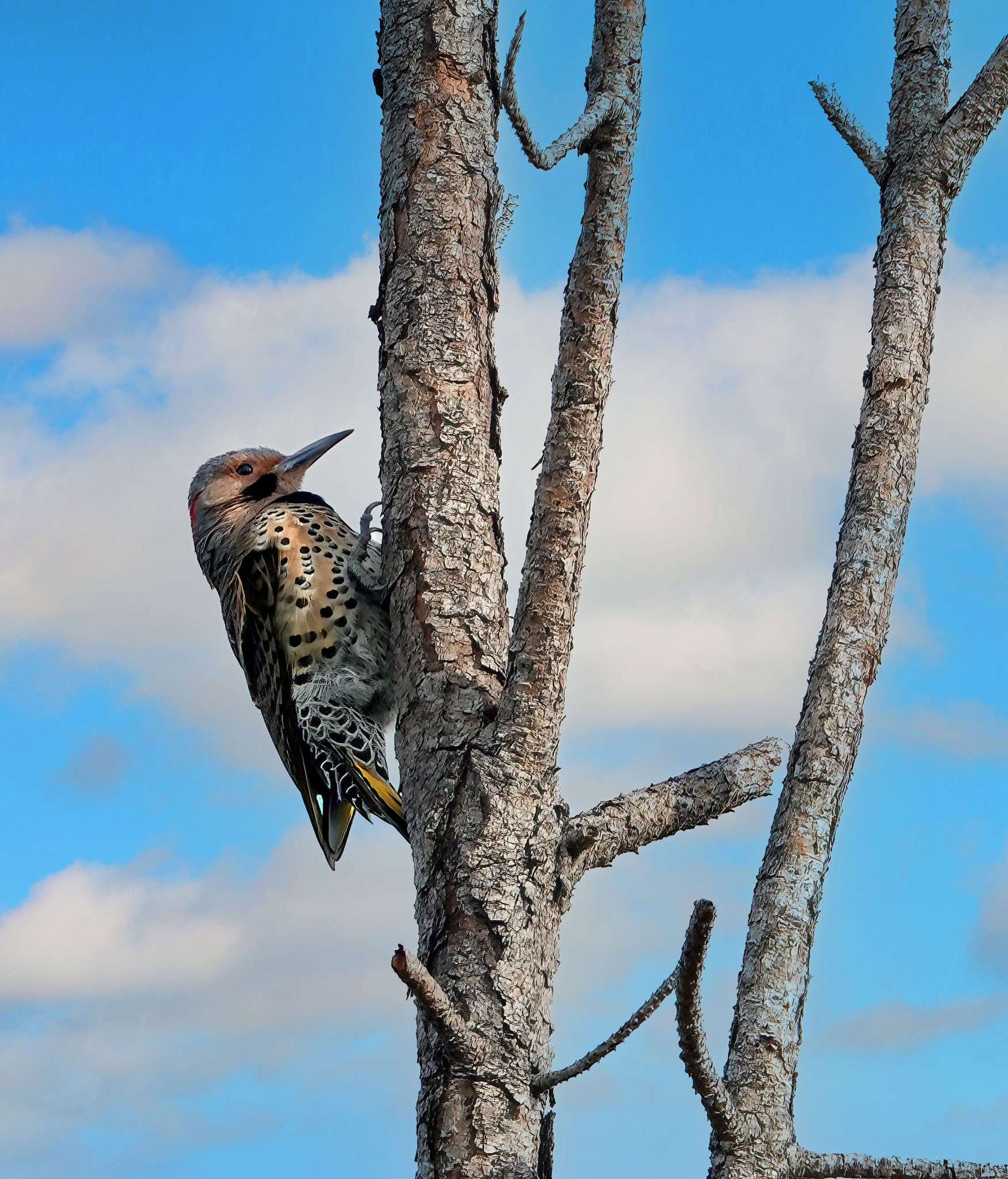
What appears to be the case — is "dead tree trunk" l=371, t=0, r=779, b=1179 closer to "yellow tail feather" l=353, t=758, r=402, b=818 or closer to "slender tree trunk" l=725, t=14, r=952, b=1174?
"slender tree trunk" l=725, t=14, r=952, b=1174

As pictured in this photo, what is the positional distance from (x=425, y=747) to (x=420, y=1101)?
2.84ft

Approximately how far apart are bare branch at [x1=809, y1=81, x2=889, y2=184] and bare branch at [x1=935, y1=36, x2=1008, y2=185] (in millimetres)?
184

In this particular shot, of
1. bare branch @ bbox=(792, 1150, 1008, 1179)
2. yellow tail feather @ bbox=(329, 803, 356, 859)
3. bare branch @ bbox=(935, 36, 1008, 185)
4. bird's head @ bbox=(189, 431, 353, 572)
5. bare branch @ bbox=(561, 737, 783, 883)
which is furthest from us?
bird's head @ bbox=(189, 431, 353, 572)

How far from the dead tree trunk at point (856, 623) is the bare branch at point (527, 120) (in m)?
1.03

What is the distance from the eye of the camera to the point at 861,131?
439 cm

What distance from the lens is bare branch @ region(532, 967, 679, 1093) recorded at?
2.73 metres

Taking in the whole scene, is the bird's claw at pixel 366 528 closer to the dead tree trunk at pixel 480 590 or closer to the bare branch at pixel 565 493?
the dead tree trunk at pixel 480 590

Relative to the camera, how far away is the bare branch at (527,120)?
375cm

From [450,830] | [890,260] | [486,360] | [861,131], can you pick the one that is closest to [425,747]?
[450,830]

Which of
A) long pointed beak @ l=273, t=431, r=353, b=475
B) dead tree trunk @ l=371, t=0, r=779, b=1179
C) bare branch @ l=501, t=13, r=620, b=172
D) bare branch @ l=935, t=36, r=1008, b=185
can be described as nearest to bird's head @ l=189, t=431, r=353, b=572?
long pointed beak @ l=273, t=431, r=353, b=475

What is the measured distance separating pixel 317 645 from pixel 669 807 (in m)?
1.75

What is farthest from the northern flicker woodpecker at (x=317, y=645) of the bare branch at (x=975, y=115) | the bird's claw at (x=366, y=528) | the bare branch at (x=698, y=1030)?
the bare branch at (x=975, y=115)

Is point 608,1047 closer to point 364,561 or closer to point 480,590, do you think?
point 480,590

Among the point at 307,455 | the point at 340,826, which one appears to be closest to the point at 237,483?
the point at 307,455
